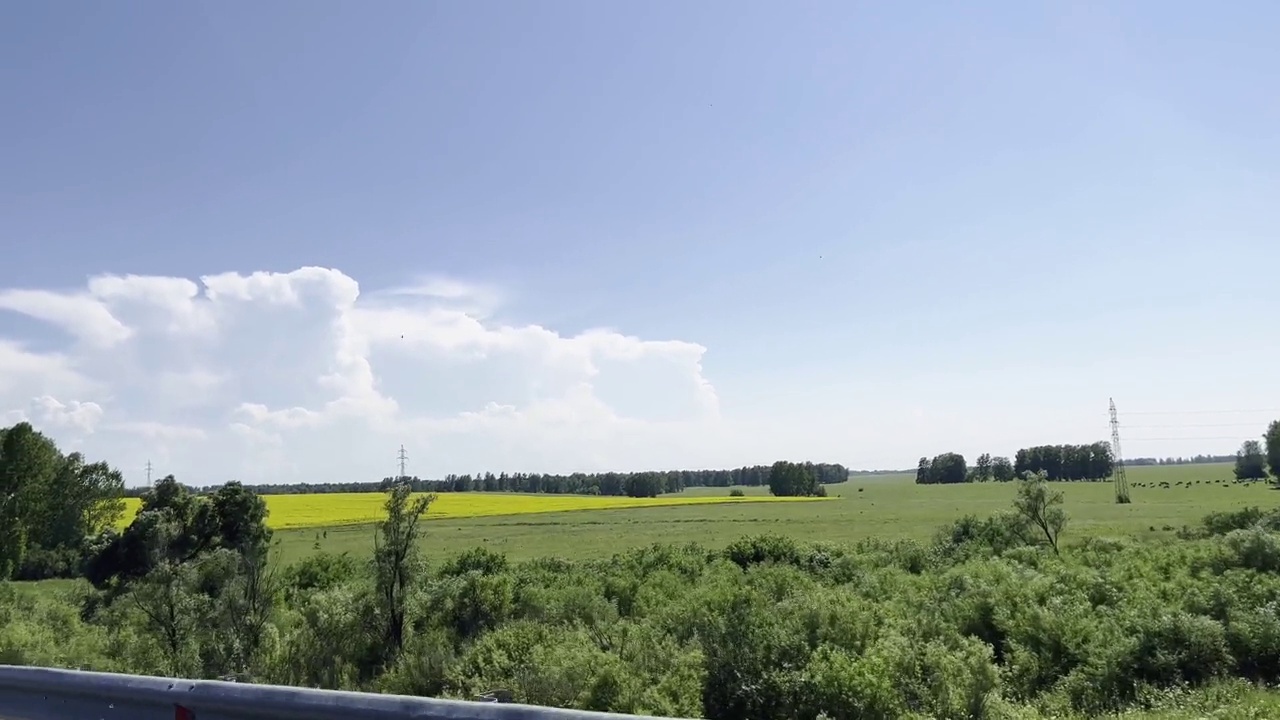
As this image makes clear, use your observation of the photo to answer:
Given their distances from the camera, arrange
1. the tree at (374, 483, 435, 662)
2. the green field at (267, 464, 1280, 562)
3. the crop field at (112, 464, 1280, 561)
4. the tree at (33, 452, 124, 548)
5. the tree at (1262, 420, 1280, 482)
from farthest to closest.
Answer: the tree at (1262, 420, 1280, 482)
the tree at (33, 452, 124, 548)
the crop field at (112, 464, 1280, 561)
the green field at (267, 464, 1280, 562)
the tree at (374, 483, 435, 662)

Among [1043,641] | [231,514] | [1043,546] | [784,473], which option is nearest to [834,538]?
[1043,546]

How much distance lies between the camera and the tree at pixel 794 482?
162 meters

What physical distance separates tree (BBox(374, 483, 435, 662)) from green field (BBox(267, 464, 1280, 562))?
2421 cm

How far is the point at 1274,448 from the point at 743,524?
92.6 m

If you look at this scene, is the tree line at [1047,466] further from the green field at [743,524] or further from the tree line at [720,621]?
the tree line at [720,621]

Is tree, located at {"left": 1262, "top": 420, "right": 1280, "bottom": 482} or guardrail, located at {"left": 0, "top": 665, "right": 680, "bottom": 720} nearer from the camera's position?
guardrail, located at {"left": 0, "top": 665, "right": 680, "bottom": 720}

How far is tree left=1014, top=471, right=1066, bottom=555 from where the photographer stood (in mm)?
56938

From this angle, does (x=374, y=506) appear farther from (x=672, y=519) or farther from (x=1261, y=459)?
(x=1261, y=459)

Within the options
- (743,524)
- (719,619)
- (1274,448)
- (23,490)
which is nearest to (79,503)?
(23,490)

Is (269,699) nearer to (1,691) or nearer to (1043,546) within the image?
(1,691)

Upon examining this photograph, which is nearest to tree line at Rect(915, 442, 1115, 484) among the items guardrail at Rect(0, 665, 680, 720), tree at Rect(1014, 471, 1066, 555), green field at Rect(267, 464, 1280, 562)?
green field at Rect(267, 464, 1280, 562)

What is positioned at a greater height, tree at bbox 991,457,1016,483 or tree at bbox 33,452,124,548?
tree at bbox 33,452,124,548

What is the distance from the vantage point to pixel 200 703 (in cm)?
468

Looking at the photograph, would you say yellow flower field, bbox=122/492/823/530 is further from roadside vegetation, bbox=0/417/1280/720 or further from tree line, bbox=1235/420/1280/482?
tree line, bbox=1235/420/1280/482
